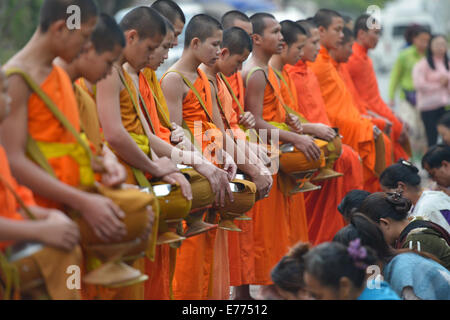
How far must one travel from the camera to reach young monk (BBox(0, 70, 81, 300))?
263 centimetres

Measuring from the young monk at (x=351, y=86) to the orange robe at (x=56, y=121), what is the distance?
4.71 m

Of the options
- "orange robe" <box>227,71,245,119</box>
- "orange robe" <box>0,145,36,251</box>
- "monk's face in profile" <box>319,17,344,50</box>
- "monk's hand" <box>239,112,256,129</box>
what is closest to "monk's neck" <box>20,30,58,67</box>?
"orange robe" <box>0,145,36,251</box>

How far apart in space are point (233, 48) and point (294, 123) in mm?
960

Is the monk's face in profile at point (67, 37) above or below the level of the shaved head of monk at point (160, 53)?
below

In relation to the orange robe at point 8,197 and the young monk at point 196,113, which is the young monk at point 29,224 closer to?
the orange robe at point 8,197

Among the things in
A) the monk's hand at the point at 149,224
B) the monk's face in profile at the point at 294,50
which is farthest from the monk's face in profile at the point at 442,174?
the monk's hand at the point at 149,224

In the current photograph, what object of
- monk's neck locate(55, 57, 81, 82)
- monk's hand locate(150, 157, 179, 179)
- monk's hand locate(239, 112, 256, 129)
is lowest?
monk's hand locate(150, 157, 179, 179)

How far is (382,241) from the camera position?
382cm

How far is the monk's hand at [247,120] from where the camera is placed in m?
5.30

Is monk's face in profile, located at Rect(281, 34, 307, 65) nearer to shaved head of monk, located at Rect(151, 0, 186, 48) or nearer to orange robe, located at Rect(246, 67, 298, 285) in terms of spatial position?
orange robe, located at Rect(246, 67, 298, 285)

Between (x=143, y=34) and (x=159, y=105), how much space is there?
1.65 ft

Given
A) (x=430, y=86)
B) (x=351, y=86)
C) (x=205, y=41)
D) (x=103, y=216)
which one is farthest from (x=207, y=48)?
(x=430, y=86)

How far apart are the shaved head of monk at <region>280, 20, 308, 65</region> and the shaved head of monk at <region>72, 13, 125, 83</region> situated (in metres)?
3.18
